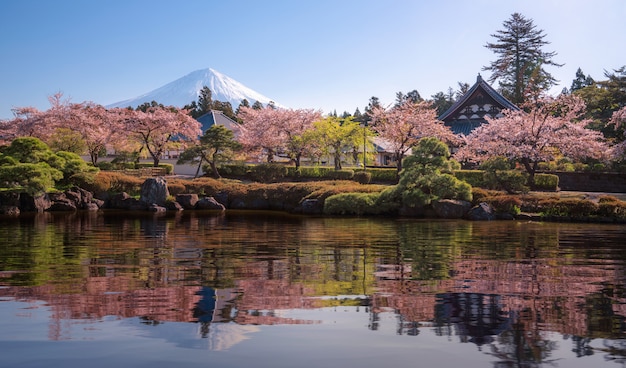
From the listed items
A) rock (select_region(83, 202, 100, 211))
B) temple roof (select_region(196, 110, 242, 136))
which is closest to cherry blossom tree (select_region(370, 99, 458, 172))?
Result: rock (select_region(83, 202, 100, 211))

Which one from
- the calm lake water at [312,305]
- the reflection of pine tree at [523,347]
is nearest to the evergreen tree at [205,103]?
the calm lake water at [312,305]

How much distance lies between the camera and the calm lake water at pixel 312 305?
4.69 meters

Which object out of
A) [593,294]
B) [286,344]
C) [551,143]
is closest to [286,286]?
[286,344]

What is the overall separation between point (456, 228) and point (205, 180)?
20044 mm

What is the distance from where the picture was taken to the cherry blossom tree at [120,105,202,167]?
45125mm

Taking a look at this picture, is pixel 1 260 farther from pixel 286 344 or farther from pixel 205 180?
pixel 205 180

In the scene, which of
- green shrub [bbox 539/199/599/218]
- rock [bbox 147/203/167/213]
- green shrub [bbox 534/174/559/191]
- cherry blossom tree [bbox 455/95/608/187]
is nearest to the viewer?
green shrub [bbox 539/199/599/218]

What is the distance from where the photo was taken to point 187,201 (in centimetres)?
3036

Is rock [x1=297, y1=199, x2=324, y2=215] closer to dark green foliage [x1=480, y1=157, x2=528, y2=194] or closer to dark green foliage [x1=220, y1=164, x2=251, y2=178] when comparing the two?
dark green foliage [x1=480, y1=157, x2=528, y2=194]

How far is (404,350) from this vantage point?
4.82 m

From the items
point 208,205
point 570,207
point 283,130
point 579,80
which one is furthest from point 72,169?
point 579,80

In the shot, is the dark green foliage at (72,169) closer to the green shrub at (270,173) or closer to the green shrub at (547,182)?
the green shrub at (270,173)

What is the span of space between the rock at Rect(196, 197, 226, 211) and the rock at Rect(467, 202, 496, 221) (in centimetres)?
1346

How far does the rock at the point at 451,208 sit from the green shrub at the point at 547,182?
12.0 metres
